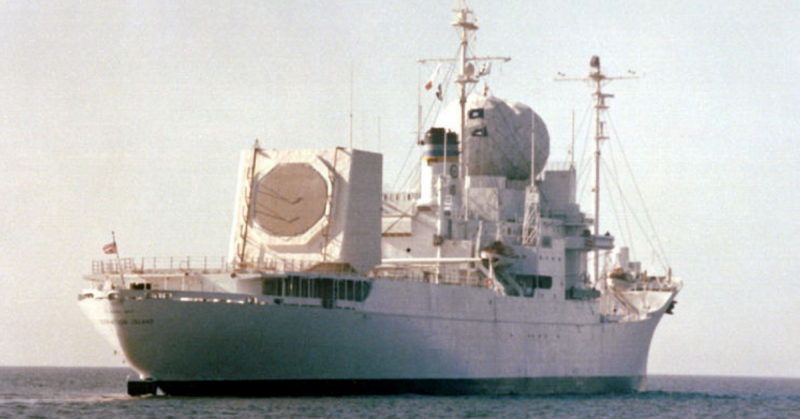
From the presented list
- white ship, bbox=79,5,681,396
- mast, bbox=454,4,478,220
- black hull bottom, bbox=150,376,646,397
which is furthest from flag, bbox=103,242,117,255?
mast, bbox=454,4,478,220

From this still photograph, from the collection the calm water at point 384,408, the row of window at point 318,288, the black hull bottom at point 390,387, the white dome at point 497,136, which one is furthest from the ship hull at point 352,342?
the white dome at point 497,136

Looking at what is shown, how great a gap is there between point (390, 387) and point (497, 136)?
62.5 ft

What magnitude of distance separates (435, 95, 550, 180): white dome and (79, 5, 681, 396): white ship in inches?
4.4

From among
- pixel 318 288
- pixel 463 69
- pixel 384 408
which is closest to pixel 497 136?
pixel 463 69

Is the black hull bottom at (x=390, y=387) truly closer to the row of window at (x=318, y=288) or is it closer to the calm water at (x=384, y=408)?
the calm water at (x=384, y=408)

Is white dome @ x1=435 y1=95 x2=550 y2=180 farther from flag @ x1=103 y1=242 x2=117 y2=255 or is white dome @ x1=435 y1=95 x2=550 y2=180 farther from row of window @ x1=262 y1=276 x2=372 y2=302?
flag @ x1=103 y1=242 x2=117 y2=255

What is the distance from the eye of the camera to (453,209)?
64688 mm

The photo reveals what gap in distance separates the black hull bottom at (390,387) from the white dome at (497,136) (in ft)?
36.8

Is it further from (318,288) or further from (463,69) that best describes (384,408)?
(463,69)

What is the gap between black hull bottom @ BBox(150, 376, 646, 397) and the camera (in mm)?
51219

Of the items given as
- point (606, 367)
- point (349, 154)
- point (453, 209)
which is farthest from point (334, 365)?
point (606, 367)

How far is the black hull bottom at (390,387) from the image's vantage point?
51.2 meters

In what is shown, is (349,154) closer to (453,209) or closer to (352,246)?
(352,246)

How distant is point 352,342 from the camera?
174 feet
